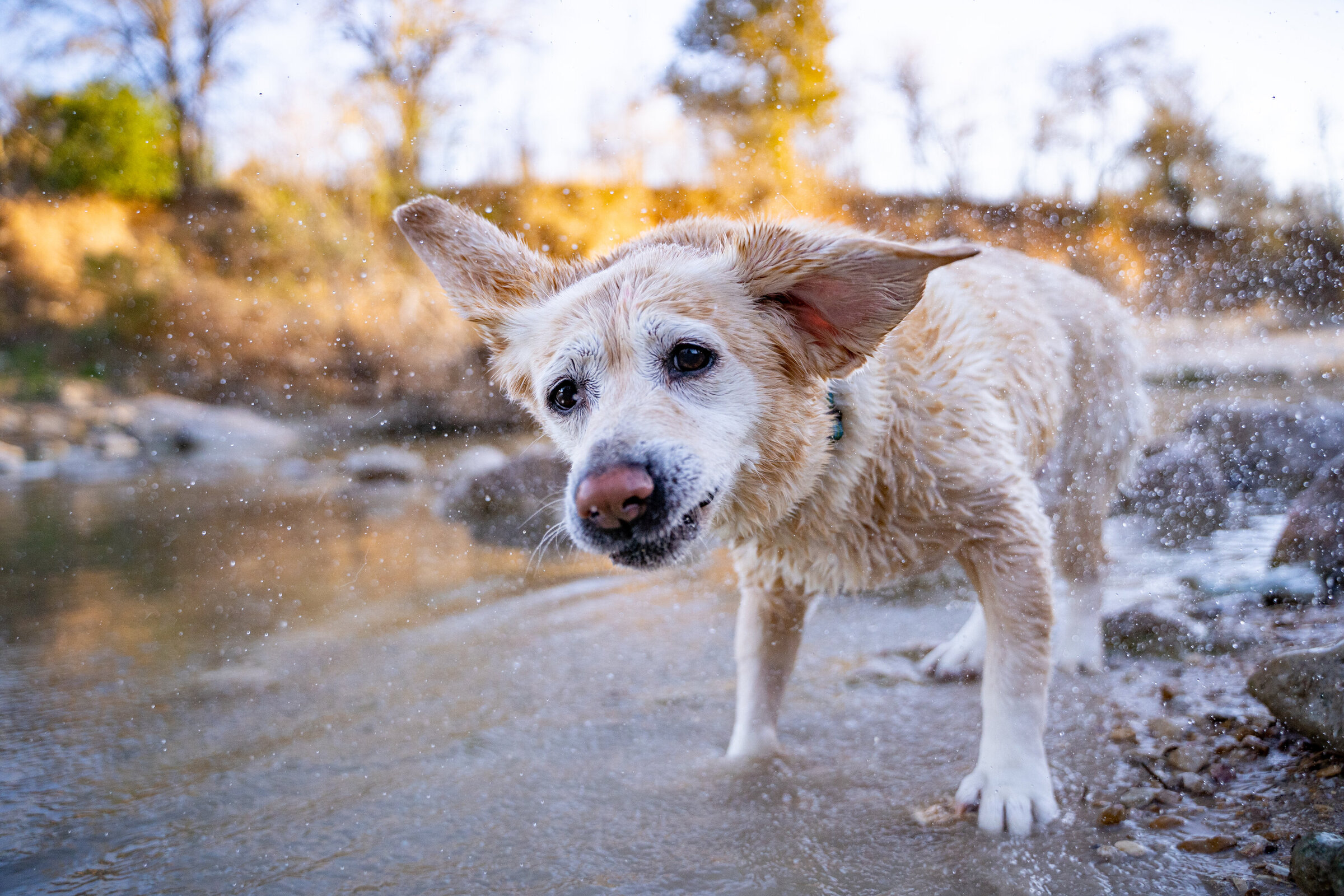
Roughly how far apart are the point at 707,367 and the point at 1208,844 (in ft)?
6.11

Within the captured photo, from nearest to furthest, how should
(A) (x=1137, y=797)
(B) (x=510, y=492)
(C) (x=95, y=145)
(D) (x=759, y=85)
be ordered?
(A) (x=1137, y=797), (B) (x=510, y=492), (D) (x=759, y=85), (C) (x=95, y=145)

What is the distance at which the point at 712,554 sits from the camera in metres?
6.42

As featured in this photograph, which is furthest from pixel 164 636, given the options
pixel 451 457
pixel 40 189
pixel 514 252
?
Result: pixel 40 189

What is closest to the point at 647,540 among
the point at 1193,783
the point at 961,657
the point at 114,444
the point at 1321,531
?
the point at 1193,783

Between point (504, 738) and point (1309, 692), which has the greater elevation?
point (1309, 692)

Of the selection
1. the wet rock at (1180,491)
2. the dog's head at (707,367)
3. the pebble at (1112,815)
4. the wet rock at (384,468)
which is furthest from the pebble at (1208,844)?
the wet rock at (384,468)

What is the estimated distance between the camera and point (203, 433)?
1234 cm

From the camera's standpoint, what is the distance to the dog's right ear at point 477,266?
9.34 ft

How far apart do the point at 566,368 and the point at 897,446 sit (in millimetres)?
1029

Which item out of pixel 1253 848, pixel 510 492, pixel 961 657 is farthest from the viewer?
pixel 510 492

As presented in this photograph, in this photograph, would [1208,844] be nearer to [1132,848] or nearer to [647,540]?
[1132,848]

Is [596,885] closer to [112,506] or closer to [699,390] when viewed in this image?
[699,390]

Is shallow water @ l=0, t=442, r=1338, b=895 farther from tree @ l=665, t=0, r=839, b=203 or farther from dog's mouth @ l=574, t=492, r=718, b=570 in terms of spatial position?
tree @ l=665, t=0, r=839, b=203

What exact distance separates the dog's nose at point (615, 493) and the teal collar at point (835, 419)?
0.73 m
